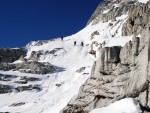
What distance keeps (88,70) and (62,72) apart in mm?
10841

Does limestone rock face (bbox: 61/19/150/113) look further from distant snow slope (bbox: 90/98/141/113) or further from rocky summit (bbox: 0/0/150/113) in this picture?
distant snow slope (bbox: 90/98/141/113)

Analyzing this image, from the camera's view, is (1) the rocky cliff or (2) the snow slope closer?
(1) the rocky cliff

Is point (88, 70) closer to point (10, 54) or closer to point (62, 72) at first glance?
point (62, 72)

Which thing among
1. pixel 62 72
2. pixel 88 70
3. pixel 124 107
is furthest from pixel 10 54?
pixel 124 107

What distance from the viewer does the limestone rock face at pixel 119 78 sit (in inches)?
1411

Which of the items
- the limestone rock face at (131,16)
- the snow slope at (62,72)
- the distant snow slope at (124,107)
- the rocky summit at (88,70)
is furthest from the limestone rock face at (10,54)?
Result: the distant snow slope at (124,107)

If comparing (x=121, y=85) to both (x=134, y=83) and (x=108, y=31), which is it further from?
(x=108, y=31)

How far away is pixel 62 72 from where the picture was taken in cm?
9556

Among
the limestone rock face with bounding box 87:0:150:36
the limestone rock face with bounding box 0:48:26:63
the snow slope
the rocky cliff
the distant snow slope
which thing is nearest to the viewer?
the distant snow slope

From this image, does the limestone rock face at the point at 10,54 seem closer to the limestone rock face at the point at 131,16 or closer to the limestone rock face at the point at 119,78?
the limestone rock face at the point at 131,16

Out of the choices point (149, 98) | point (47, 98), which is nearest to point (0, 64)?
point (47, 98)

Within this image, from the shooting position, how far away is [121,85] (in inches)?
1547

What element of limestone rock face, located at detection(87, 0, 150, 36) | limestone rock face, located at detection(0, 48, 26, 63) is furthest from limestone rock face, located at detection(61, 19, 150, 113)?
limestone rock face, located at detection(0, 48, 26, 63)

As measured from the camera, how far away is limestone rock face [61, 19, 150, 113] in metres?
35.8
